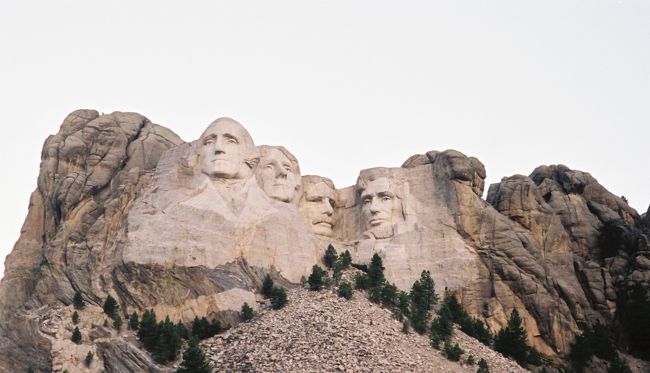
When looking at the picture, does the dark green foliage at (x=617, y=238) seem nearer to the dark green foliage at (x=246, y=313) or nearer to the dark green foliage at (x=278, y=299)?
the dark green foliage at (x=278, y=299)

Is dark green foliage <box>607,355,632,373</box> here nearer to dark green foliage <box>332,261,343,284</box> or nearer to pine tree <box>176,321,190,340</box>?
dark green foliage <box>332,261,343,284</box>

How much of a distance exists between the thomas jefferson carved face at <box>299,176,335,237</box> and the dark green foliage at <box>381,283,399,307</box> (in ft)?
21.9

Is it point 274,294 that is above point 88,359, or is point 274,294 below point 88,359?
above

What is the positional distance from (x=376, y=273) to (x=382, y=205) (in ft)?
16.4

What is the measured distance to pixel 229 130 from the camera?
56.5 metres

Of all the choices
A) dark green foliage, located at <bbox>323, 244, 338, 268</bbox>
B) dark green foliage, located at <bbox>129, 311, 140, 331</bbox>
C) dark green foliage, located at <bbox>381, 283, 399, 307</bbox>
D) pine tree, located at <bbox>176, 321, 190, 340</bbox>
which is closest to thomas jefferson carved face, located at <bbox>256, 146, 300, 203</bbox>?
dark green foliage, located at <bbox>323, 244, 338, 268</bbox>

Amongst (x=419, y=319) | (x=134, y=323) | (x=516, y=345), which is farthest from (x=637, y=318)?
(x=134, y=323)

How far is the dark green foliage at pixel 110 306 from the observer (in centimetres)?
5066

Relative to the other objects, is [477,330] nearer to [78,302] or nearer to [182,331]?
[182,331]

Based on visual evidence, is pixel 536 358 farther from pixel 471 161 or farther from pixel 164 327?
pixel 164 327

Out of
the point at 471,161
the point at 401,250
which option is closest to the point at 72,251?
the point at 401,250

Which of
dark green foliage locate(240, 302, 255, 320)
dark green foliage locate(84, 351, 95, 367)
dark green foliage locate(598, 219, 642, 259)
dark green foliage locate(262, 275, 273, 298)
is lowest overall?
dark green foliage locate(84, 351, 95, 367)

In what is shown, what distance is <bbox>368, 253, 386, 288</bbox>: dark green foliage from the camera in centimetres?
5428

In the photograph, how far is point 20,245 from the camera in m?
54.9
